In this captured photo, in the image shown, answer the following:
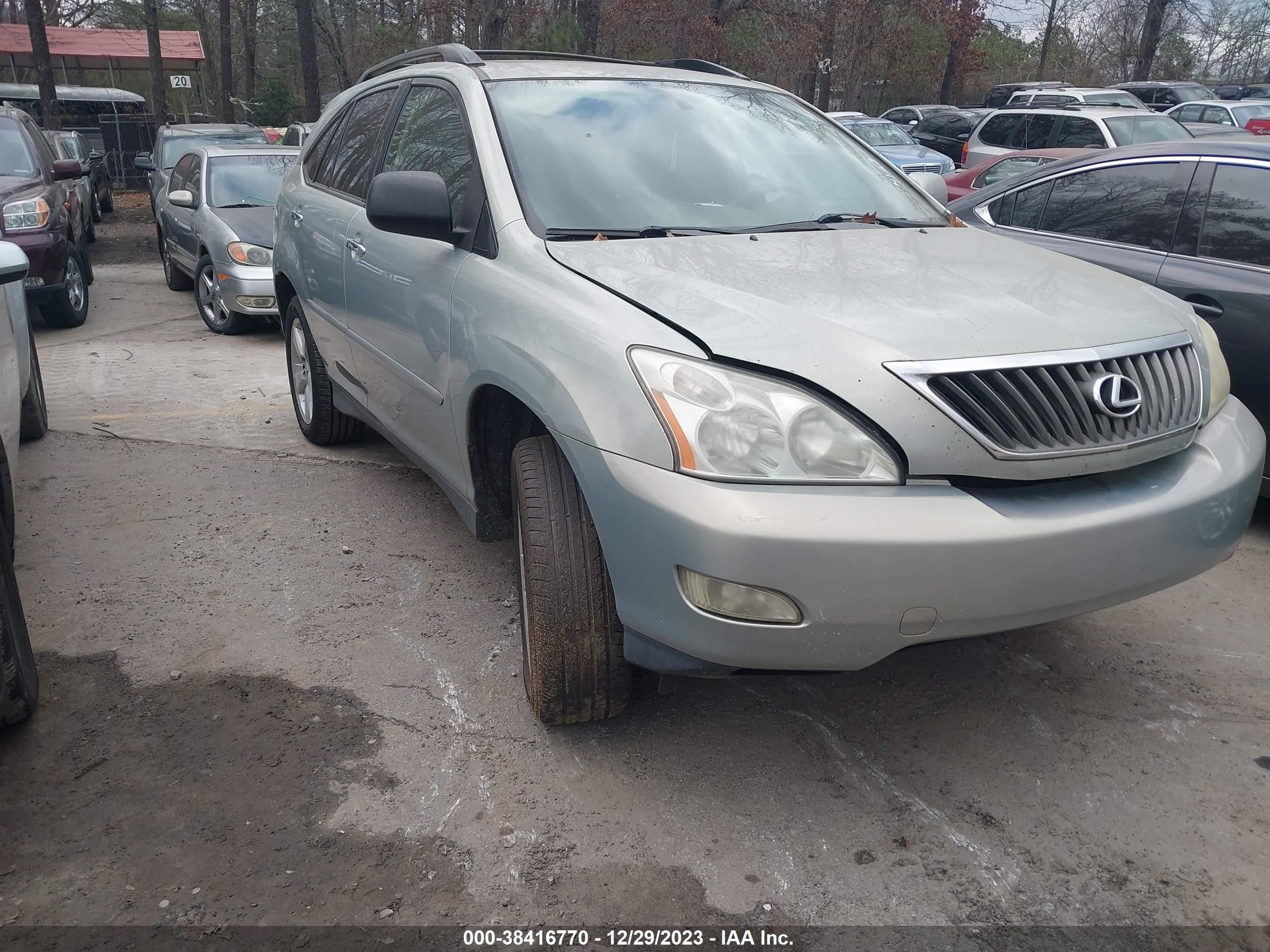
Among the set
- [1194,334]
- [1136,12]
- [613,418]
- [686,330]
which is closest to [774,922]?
[613,418]

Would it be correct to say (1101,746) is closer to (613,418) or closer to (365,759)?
(613,418)

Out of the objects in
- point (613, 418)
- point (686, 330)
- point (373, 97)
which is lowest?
point (613, 418)

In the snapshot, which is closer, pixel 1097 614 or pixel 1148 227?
pixel 1097 614

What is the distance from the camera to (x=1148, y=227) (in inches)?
188

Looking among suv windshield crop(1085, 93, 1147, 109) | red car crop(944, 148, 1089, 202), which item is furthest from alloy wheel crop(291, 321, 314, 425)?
suv windshield crop(1085, 93, 1147, 109)

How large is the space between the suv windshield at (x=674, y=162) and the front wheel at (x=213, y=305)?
595 cm

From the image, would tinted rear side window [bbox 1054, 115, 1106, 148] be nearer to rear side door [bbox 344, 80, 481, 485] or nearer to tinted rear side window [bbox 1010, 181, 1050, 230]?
tinted rear side window [bbox 1010, 181, 1050, 230]

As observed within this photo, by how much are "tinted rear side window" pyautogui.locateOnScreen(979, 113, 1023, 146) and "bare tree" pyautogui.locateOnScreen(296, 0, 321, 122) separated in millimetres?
15038

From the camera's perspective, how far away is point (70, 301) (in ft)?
28.8

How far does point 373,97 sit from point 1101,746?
12.7 ft

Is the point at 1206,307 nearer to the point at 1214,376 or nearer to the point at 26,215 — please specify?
the point at 1214,376

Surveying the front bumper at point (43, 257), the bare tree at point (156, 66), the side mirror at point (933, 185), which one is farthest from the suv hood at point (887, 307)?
the bare tree at point (156, 66)

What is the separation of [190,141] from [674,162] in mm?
12296

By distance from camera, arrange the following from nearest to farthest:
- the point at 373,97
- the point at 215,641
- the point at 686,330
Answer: the point at 686,330 < the point at 215,641 < the point at 373,97
